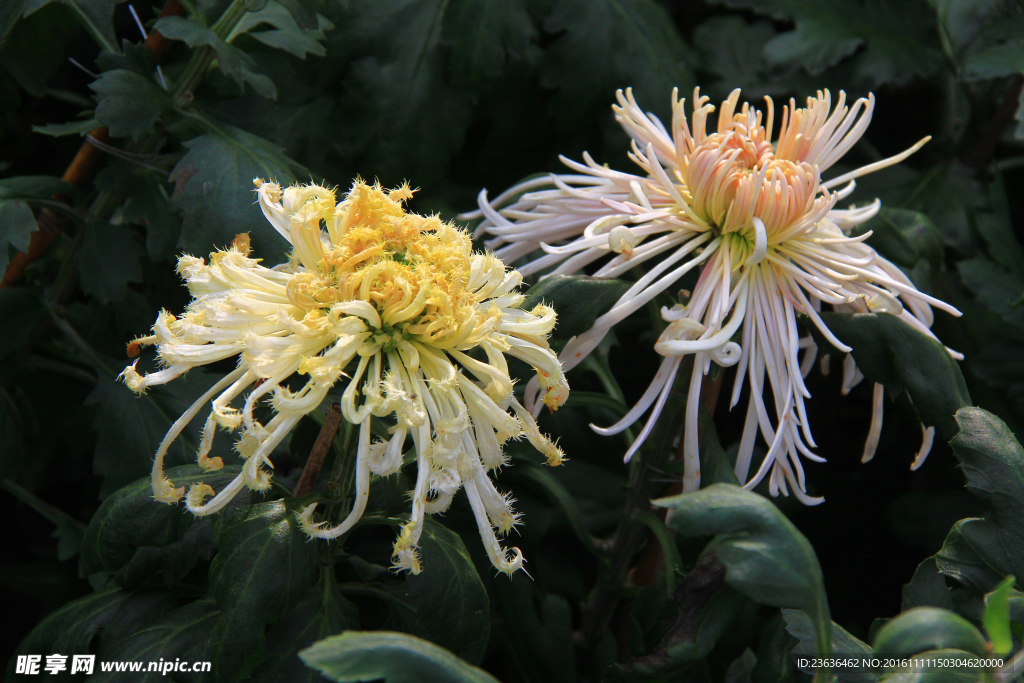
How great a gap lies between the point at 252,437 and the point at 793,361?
412mm

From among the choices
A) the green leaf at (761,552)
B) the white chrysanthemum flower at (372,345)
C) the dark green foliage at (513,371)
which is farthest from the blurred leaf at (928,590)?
the white chrysanthemum flower at (372,345)

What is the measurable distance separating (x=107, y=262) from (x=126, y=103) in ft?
0.53

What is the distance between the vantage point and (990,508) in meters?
0.59

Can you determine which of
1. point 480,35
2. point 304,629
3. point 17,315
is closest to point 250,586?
point 304,629

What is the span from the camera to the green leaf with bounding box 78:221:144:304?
73 centimetres

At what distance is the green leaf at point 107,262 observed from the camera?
2.39 feet

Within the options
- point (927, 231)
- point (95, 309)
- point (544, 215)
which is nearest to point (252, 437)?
point (544, 215)

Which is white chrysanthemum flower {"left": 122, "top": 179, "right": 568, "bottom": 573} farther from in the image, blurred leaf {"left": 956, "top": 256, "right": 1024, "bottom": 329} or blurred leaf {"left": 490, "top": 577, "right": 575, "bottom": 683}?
blurred leaf {"left": 956, "top": 256, "right": 1024, "bottom": 329}

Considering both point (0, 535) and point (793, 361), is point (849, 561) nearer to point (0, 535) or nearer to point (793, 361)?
point (793, 361)

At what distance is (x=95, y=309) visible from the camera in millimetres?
835

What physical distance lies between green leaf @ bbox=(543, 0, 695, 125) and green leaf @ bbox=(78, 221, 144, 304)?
552 mm

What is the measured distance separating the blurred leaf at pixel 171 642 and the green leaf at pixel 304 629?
0.05 meters

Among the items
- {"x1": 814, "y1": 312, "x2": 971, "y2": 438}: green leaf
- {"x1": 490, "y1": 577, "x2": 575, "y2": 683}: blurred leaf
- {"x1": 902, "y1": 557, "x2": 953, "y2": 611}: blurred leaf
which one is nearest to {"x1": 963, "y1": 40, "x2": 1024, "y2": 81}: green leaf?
{"x1": 814, "y1": 312, "x2": 971, "y2": 438}: green leaf

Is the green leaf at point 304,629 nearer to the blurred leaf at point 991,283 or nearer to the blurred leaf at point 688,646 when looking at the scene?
the blurred leaf at point 688,646
